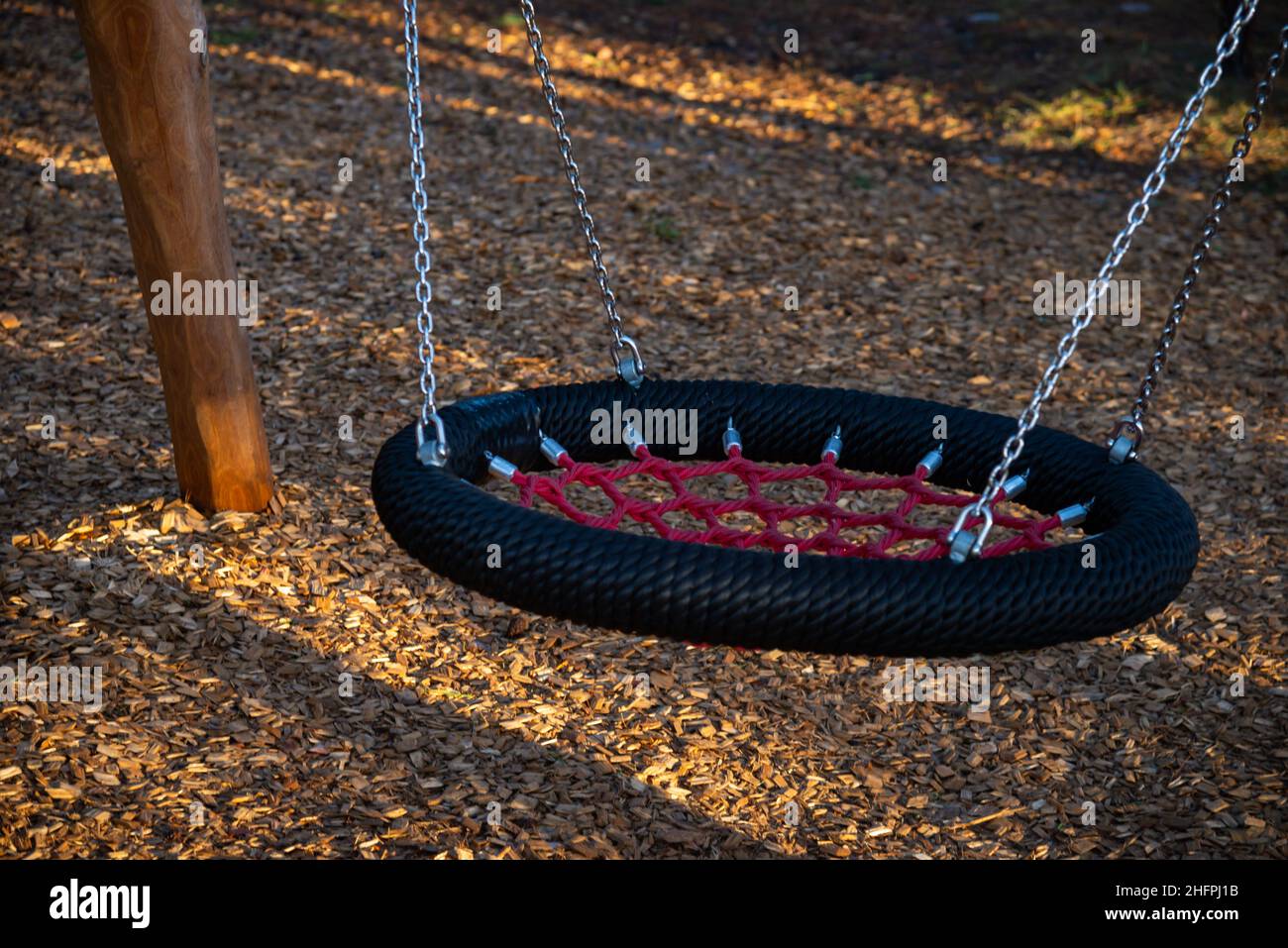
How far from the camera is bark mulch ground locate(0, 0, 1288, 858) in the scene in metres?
3.43

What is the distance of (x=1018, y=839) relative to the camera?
3.44m

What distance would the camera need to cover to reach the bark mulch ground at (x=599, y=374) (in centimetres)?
343

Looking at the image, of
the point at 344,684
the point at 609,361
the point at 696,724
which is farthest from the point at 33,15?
the point at 696,724

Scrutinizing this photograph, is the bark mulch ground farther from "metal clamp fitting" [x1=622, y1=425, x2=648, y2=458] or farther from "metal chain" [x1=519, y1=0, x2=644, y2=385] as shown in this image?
"metal chain" [x1=519, y1=0, x2=644, y2=385]

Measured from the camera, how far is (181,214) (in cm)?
377

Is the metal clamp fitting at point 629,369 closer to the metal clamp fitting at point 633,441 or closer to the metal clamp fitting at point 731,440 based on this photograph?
the metal clamp fitting at point 633,441

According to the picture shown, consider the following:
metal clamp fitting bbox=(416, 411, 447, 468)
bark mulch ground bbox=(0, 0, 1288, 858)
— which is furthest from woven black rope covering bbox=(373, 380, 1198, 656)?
bark mulch ground bbox=(0, 0, 1288, 858)

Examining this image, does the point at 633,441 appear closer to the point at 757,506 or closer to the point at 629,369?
the point at 629,369

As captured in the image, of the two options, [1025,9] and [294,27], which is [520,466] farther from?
[1025,9]

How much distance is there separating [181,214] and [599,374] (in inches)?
78.0

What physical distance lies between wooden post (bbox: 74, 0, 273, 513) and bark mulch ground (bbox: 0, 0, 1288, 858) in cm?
23

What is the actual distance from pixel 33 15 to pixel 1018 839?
775cm

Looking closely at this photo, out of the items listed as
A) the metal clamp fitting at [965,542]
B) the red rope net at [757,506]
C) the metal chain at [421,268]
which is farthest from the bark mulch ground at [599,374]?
the metal clamp fitting at [965,542]

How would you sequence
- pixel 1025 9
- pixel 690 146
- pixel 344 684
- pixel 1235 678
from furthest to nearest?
pixel 1025 9, pixel 690 146, pixel 1235 678, pixel 344 684
